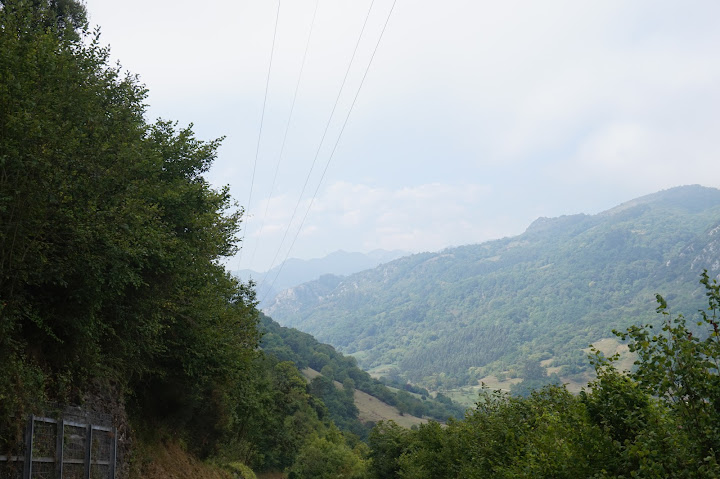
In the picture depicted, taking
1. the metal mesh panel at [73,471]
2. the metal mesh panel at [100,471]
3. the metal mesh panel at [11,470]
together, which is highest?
the metal mesh panel at [11,470]

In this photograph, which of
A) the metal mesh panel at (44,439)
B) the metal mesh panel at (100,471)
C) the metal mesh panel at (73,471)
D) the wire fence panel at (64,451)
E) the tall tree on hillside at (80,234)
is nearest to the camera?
the tall tree on hillside at (80,234)

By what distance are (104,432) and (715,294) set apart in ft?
62.7

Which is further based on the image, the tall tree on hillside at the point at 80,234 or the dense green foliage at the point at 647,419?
the tall tree on hillside at the point at 80,234

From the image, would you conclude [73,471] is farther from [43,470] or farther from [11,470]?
[11,470]

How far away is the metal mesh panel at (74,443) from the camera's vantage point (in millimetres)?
17688

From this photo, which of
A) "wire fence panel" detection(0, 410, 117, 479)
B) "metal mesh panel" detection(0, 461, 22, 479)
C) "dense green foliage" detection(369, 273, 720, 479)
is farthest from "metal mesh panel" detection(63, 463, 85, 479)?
"dense green foliage" detection(369, 273, 720, 479)

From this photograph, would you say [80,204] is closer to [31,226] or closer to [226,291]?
[31,226]

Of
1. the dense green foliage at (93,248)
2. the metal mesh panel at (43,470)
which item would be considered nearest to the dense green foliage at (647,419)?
the dense green foliage at (93,248)

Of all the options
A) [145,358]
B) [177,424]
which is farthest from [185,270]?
[177,424]

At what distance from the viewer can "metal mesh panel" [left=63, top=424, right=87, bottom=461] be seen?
17.7 meters

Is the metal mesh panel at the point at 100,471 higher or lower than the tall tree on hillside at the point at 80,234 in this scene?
lower

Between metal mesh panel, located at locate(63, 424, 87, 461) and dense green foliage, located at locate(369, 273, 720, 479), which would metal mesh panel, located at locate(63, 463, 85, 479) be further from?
dense green foliage, located at locate(369, 273, 720, 479)

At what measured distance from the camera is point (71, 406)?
1845 centimetres

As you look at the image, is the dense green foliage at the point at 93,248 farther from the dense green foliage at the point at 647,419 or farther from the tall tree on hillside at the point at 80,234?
the dense green foliage at the point at 647,419
